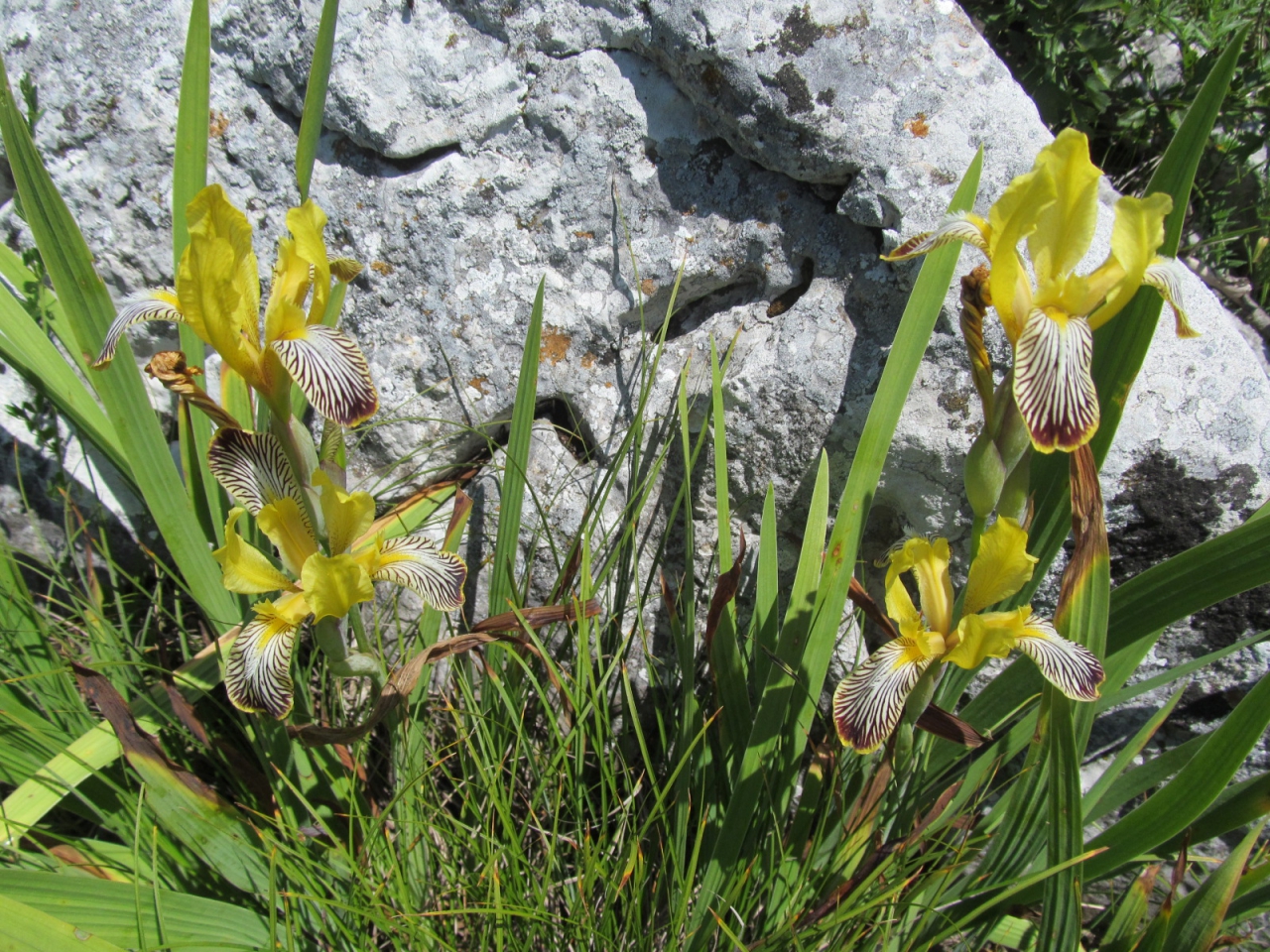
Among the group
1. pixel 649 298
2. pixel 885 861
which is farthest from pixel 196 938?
pixel 649 298

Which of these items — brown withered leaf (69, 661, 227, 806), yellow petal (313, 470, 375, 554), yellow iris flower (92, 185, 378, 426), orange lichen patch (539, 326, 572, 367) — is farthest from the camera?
orange lichen patch (539, 326, 572, 367)

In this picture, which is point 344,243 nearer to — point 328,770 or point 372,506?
point 372,506

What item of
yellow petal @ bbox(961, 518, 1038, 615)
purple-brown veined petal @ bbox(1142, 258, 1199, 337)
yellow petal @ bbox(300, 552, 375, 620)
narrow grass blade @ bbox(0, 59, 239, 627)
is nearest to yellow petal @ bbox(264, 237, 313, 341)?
yellow petal @ bbox(300, 552, 375, 620)

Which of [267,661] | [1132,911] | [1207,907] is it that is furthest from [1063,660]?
[267,661]

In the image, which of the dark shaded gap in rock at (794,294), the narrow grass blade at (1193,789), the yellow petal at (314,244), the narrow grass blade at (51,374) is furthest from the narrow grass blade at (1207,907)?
the narrow grass blade at (51,374)

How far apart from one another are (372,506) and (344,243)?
2.50ft

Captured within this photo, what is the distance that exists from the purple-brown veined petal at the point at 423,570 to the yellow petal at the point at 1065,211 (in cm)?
88

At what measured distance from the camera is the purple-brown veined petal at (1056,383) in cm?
86

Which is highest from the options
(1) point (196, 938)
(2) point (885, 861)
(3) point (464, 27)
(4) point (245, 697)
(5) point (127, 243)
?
(3) point (464, 27)

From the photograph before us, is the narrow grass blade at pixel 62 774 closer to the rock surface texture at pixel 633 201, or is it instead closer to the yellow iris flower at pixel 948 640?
the rock surface texture at pixel 633 201

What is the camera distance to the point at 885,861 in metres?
1.12

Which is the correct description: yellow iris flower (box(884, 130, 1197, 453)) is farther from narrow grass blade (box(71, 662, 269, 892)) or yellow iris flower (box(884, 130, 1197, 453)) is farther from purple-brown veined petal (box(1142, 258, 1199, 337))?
narrow grass blade (box(71, 662, 269, 892))

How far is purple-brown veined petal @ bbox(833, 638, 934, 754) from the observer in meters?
0.99

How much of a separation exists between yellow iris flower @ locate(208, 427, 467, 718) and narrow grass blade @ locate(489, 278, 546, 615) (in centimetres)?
26
